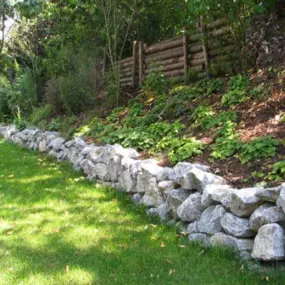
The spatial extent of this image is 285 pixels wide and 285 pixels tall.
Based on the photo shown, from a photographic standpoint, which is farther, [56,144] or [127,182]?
[56,144]

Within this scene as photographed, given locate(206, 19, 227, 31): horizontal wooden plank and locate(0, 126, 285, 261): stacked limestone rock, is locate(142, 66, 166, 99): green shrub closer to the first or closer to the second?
locate(206, 19, 227, 31): horizontal wooden plank

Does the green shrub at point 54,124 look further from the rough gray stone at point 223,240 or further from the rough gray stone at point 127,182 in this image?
the rough gray stone at point 223,240

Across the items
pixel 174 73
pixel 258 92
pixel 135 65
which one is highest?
pixel 135 65

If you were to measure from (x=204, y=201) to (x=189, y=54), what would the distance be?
20.1 feet

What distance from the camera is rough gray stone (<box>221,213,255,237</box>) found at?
11.5ft

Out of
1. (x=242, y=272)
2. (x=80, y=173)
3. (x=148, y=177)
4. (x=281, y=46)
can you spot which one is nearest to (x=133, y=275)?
(x=242, y=272)

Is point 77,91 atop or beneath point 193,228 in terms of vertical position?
atop

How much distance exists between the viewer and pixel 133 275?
335 cm

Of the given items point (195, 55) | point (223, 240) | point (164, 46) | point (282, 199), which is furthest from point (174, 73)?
point (282, 199)

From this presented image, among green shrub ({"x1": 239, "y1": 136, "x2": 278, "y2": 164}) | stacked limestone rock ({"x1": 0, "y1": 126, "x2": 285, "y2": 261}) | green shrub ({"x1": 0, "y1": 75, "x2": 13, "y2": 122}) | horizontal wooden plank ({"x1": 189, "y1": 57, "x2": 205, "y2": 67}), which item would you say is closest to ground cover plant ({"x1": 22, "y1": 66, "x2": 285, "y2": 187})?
green shrub ({"x1": 239, "y1": 136, "x2": 278, "y2": 164})

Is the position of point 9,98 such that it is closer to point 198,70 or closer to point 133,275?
point 198,70

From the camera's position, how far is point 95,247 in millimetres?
3977

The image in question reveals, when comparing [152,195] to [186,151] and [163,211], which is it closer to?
[163,211]

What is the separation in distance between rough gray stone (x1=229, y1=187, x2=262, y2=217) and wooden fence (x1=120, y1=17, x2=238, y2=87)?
4695mm
